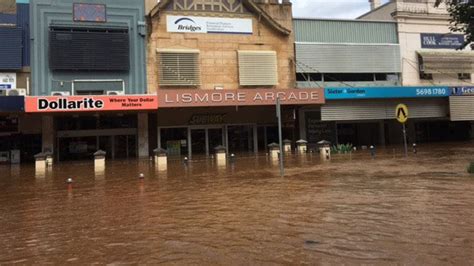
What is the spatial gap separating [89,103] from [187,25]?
927 centimetres

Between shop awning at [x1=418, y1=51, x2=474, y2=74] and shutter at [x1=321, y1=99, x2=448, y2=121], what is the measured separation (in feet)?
9.08

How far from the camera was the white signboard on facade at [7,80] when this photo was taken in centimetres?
2891

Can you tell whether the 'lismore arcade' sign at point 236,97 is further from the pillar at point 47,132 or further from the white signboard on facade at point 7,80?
the white signboard on facade at point 7,80

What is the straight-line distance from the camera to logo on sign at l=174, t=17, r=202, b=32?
32.5 meters

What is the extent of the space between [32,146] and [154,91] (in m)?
8.79

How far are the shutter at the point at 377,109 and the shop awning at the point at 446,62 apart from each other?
2766 millimetres

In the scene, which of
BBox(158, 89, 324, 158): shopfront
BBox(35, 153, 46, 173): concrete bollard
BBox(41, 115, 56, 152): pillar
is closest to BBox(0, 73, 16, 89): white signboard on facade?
BBox(41, 115, 56, 152): pillar

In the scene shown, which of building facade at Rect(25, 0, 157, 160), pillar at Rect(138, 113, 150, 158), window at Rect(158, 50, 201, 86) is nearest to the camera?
building facade at Rect(25, 0, 157, 160)

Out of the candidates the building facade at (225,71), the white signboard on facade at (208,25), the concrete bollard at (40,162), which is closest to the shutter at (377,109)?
the building facade at (225,71)

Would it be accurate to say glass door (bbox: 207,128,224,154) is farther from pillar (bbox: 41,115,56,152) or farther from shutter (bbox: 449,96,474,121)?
shutter (bbox: 449,96,474,121)

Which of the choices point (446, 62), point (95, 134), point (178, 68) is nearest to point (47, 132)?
point (95, 134)

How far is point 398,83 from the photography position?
36844mm

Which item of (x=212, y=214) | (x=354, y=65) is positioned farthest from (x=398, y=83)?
(x=212, y=214)

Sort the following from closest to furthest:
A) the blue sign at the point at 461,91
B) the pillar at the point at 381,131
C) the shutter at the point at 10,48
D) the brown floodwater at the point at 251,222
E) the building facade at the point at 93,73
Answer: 1. the brown floodwater at the point at 251,222
2. the shutter at the point at 10,48
3. the building facade at the point at 93,73
4. the blue sign at the point at 461,91
5. the pillar at the point at 381,131
